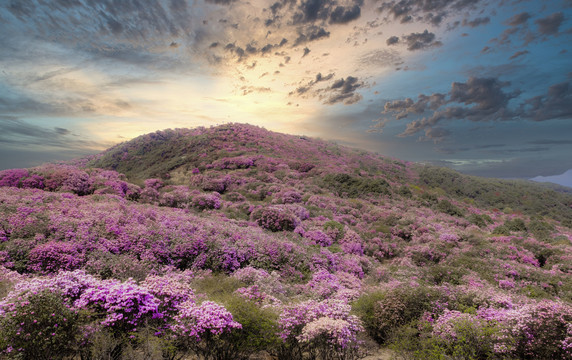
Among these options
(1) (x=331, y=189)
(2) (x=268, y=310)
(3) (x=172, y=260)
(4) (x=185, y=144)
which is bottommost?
(3) (x=172, y=260)

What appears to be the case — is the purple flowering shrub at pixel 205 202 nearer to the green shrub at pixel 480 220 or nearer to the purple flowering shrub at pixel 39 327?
the purple flowering shrub at pixel 39 327

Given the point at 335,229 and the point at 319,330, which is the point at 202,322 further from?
the point at 335,229

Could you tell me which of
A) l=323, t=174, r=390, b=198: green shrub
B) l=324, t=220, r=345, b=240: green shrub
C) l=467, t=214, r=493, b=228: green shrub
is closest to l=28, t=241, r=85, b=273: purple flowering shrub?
l=324, t=220, r=345, b=240: green shrub

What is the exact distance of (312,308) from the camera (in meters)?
5.88

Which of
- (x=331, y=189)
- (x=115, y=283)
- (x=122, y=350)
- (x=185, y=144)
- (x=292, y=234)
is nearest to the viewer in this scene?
(x=122, y=350)

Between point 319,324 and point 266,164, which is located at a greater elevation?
point 266,164

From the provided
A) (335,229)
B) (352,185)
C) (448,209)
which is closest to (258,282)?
(335,229)

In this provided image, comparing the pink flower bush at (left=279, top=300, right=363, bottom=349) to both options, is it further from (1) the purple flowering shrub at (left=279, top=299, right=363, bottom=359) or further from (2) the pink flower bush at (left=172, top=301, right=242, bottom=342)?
(2) the pink flower bush at (left=172, top=301, right=242, bottom=342)

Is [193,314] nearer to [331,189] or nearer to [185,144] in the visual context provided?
[331,189]

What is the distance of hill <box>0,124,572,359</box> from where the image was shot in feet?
16.4

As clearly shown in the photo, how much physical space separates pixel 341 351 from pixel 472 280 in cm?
817

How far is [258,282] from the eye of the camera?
872 centimetres

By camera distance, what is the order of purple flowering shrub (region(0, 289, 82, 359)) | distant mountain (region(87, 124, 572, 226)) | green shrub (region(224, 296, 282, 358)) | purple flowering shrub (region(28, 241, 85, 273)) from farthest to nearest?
distant mountain (region(87, 124, 572, 226)) < purple flowering shrub (region(28, 241, 85, 273)) < green shrub (region(224, 296, 282, 358)) < purple flowering shrub (region(0, 289, 82, 359))

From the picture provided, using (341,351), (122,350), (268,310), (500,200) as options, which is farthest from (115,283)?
(500,200)
